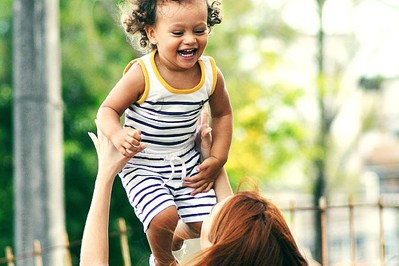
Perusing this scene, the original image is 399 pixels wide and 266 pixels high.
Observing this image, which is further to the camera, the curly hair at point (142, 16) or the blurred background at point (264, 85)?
the blurred background at point (264, 85)

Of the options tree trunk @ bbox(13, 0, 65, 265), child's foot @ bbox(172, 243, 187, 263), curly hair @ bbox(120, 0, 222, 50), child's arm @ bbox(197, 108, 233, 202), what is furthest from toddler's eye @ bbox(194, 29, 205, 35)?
tree trunk @ bbox(13, 0, 65, 265)

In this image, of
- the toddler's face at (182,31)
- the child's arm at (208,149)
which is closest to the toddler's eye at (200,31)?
the toddler's face at (182,31)

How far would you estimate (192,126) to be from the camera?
6.95 ft

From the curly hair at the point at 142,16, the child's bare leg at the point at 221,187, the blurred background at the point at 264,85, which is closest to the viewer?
the curly hair at the point at 142,16

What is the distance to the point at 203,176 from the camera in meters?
2.11

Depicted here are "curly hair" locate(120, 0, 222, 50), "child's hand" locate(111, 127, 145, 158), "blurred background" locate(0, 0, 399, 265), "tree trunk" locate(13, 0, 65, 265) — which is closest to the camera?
"child's hand" locate(111, 127, 145, 158)

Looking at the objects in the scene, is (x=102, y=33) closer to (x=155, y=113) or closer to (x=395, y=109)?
(x=155, y=113)

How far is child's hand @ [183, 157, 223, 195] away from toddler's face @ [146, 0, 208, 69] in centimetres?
26

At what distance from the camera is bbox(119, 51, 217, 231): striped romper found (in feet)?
6.65

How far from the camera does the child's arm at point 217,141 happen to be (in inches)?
83.0

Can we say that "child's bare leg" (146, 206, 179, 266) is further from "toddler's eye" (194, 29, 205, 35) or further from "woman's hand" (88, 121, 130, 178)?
"toddler's eye" (194, 29, 205, 35)

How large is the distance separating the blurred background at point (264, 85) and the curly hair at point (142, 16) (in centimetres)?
611

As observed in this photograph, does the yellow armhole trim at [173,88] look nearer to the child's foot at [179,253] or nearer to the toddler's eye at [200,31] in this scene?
the toddler's eye at [200,31]

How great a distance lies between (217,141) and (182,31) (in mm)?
329
